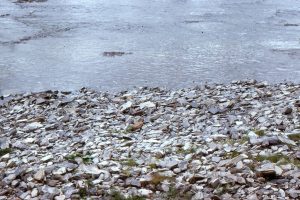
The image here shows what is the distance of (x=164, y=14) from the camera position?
3562 cm

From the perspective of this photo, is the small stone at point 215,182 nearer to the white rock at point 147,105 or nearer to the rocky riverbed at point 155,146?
the rocky riverbed at point 155,146

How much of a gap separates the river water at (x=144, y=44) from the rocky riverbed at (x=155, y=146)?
3284mm

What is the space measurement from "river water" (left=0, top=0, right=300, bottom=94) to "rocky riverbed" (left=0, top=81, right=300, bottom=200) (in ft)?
10.8

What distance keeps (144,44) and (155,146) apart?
1529cm

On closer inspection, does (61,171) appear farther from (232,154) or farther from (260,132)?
(260,132)

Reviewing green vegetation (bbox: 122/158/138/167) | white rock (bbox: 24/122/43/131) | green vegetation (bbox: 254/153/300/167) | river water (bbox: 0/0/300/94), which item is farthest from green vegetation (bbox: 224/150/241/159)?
river water (bbox: 0/0/300/94)

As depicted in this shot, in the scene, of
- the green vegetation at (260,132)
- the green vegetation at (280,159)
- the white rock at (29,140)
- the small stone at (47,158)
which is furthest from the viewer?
the white rock at (29,140)

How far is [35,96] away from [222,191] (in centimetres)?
1029

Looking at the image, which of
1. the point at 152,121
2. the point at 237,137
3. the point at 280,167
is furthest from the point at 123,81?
the point at 280,167

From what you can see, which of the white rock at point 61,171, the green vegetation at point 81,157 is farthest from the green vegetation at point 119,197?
the green vegetation at point 81,157

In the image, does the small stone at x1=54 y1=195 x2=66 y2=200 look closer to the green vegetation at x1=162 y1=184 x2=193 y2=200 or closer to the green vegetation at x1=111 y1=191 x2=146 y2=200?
the green vegetation at x1=111 y1=191 x2=146 y2=200

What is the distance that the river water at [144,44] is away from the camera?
19.2 metres

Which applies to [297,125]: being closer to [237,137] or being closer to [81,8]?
[237,137]

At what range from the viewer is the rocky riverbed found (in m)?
8.61
